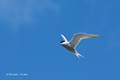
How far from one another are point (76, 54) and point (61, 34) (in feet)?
14.6

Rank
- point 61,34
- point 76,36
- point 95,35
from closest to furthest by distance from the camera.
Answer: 1. point 95,35
2. point 76,36
3. point 61,34

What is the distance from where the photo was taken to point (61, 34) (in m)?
27.1

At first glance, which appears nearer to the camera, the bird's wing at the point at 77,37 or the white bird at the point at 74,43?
the bird's wing at the point at 77,37

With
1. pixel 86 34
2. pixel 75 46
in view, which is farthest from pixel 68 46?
pixel 86 34

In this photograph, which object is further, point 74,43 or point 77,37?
point 74,43

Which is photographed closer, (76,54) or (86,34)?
(86,34)

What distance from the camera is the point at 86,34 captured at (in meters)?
21.3

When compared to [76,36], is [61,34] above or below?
above

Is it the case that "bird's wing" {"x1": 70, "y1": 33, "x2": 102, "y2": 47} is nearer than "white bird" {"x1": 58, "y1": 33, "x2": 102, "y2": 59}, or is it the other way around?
"bird's wing" {"x1": 70, "y1": 33, "x2": 102, "y2": 47}

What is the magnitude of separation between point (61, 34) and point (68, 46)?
4.61 metres

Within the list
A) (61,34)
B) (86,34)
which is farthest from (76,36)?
(61,34)

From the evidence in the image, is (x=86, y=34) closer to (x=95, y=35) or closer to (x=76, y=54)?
(x=95, y=35)

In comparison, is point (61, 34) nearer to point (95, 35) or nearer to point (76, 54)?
point (76, 54)

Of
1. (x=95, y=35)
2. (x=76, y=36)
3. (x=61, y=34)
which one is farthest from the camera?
(x=61, y=34)
